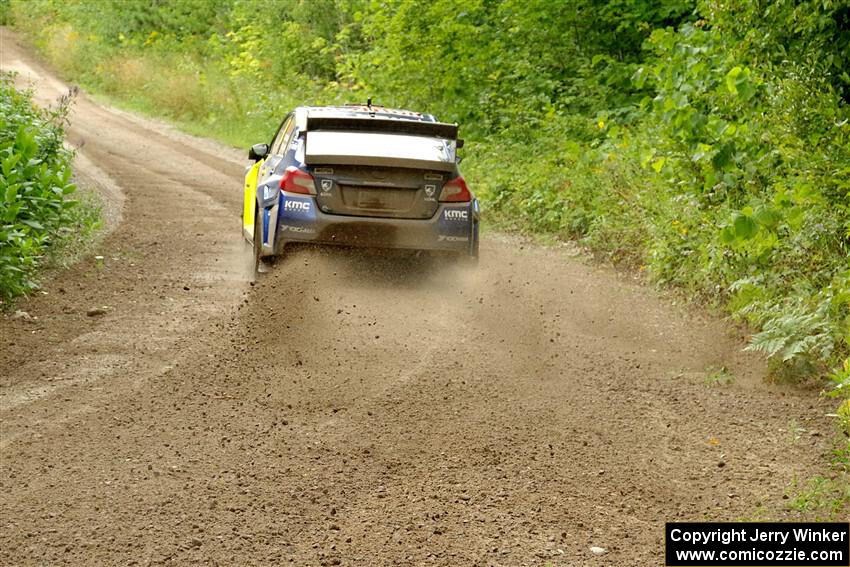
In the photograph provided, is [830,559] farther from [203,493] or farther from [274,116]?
[274,116]

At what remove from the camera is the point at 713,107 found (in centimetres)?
1123

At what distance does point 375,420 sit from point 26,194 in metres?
6.24

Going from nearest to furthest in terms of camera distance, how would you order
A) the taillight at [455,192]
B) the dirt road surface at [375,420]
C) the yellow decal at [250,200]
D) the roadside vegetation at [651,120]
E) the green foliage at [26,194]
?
the dirt road surface at [375,420], the roadside vegetation at [651,120], the green foliage at [26,194], the taillight at [455,192], the yellow decal at [250,200]

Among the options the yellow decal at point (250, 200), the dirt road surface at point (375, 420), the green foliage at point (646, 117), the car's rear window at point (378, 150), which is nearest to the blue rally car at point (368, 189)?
the car's rear window at point (378, 150)

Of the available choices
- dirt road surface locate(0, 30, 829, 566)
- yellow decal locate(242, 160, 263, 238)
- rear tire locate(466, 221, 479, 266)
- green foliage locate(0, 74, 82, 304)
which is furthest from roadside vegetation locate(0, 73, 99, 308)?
rear tire locate(466, 221, 479, 266)

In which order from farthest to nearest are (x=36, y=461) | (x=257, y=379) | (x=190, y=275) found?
1. (x=190, y=275)
2. (x=257, y=379)
3. (x=36, y=461)

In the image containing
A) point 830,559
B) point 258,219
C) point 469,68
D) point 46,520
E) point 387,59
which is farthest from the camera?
point 387,59

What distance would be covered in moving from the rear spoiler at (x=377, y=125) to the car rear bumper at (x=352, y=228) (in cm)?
75

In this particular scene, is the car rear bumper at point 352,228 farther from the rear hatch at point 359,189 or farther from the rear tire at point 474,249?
the rear tire at point 474,249

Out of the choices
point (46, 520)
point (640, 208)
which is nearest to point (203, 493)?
point (46, 520)

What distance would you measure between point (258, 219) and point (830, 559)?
7.05 metres

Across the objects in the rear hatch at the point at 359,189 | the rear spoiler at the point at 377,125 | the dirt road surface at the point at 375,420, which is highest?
the rear spoiler at the point at 377,125

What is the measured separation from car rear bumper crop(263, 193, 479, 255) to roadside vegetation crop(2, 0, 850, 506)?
2570mm

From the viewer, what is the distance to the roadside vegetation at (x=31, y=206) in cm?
999
